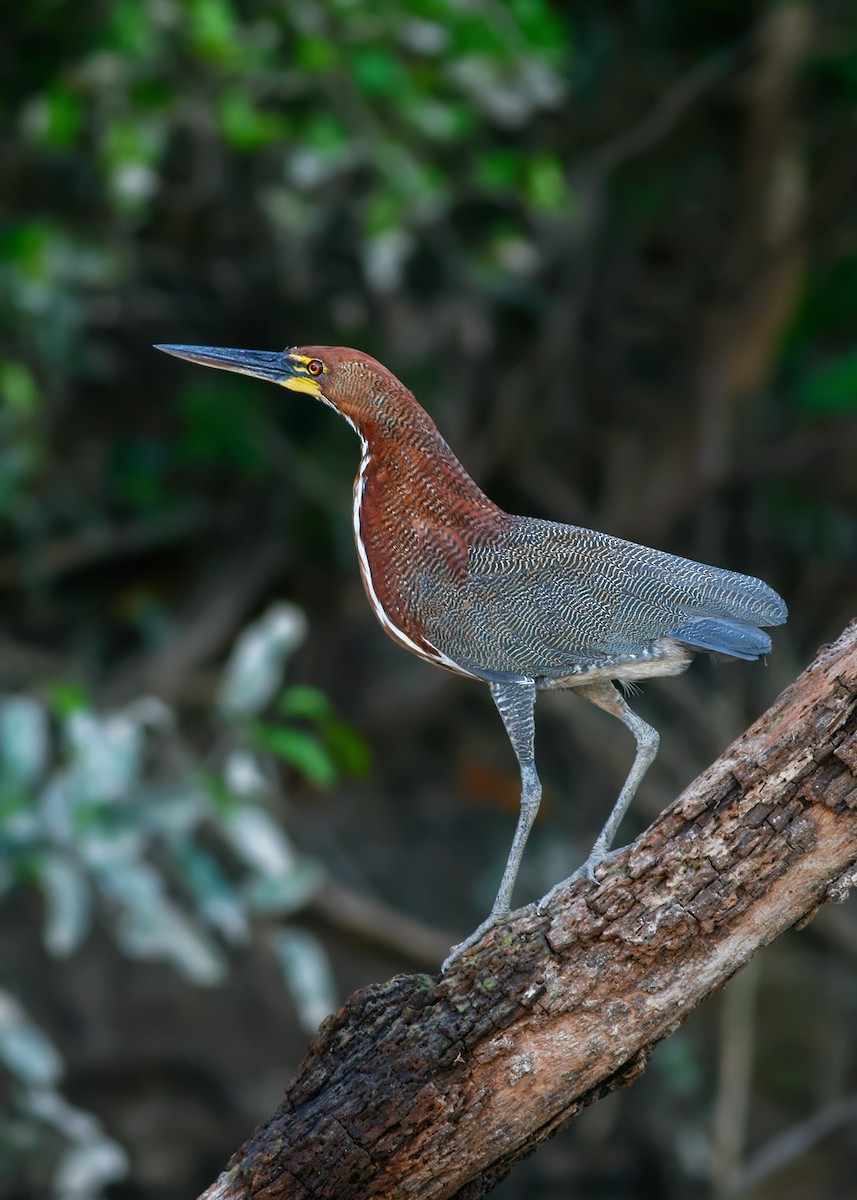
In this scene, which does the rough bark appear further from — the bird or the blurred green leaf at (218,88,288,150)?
the blurred green leaf at (218,88,288,150)

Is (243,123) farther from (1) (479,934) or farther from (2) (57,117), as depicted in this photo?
(1) (479,934)

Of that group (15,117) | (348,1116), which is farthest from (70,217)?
(348,1116)

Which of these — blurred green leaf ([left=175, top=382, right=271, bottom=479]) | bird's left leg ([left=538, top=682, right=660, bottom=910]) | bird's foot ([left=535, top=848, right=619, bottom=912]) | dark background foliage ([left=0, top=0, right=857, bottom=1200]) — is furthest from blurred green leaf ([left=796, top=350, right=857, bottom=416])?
bird's foot ([left=535, top=848, right=619, bottom=912])

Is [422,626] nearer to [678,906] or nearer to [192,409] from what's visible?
[678,906]

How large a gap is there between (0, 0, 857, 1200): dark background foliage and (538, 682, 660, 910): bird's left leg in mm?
2292

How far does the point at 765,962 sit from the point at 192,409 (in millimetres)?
3680

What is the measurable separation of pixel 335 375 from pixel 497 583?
45 cm

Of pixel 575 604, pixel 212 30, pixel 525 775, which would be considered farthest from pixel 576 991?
pixel 212 30

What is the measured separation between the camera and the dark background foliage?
5102 mm

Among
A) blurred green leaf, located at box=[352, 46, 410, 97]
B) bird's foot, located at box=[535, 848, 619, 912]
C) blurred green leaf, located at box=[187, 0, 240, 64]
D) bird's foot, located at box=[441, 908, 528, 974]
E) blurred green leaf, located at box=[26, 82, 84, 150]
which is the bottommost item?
bird's foot, located at box=[441, 908, 528, 974]

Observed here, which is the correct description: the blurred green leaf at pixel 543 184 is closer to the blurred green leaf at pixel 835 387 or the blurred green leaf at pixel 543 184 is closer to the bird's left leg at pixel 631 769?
the blurred green leaf at pixel 835 387

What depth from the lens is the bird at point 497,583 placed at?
2480 mm

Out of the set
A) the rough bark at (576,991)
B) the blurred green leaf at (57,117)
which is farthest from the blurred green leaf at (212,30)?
the rough bark at (576,991)

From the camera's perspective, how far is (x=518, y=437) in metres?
6.00
